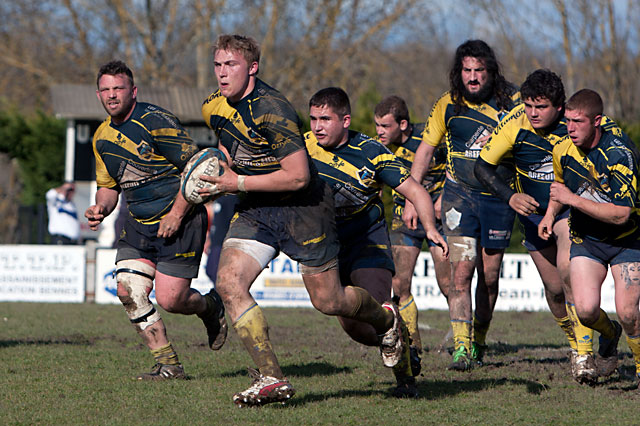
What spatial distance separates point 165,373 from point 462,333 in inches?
97.5

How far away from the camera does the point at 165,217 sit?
6480mm

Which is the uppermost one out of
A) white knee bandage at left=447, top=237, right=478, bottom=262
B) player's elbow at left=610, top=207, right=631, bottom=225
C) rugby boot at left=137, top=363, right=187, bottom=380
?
player's elbow at left=610, top=207, right=631, bottom=225

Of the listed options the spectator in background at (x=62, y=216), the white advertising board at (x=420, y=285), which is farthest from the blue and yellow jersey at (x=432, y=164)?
the spectator in background at (x=62, y=216)

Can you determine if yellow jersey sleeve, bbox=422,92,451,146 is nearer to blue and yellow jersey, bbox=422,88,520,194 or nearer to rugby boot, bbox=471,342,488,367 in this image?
Answer: blue and yellow jersey, bbox=422,88,520,194

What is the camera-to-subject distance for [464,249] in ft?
25.1

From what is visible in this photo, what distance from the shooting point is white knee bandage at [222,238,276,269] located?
5383mm

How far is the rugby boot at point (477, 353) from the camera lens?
24.9 feet

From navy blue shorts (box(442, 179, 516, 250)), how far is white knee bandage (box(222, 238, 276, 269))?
2681 mm

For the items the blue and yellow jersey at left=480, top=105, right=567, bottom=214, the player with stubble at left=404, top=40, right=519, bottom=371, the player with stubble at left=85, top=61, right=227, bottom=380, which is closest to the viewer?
the player with stubble at left=85, top=61, right=227, bottom=380

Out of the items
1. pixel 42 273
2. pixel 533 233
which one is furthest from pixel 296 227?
pixel 42 273

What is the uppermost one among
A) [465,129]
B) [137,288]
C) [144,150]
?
[465,129]

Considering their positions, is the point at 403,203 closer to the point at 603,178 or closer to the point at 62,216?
the point at 603,178

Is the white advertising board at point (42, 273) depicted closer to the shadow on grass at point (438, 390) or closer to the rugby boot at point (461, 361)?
the rugby boot at point (461, 361)

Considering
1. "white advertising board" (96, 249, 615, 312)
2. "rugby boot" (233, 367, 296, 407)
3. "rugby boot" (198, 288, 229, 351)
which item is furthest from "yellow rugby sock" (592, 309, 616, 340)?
"white advertising board" (96, 249, 615, 312)
